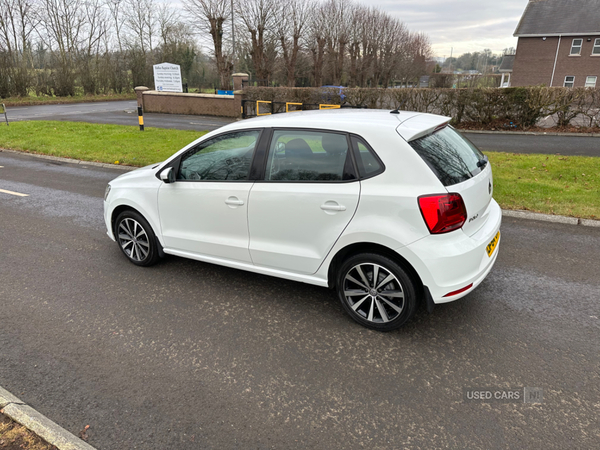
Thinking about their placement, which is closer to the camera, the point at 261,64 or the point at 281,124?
the point at 281,124

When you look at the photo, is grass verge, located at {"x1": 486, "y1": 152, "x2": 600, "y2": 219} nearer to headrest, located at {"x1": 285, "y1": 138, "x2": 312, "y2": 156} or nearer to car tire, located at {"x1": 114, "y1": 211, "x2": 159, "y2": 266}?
headrest, located at {"x1": 285, "y1": 138, "x2": 312, "y2": 156}

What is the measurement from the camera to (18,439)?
2.34 metres

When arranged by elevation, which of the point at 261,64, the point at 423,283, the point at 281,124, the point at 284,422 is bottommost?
the point at 284,422

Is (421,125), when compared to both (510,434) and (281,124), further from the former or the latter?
(510,434)

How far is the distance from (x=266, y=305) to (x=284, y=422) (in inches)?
55.5

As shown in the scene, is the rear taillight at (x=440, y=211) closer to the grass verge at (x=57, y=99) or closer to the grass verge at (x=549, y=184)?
the grass verge at (x=549, y=184)

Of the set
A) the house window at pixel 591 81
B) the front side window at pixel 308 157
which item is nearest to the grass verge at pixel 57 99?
the front side window at pixel 308 157

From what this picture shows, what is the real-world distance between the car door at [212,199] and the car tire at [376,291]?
0.99 m

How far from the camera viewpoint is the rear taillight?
2965 millimetres

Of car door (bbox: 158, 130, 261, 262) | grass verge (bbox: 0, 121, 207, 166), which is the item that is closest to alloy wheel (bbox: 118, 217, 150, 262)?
A: car door (bbox: 158, 130, 261, 262)

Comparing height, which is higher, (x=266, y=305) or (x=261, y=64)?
(x=261, y=64)

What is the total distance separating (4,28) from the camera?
35906 mm

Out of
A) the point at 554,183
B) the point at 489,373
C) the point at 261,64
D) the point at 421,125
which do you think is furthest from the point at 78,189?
the point at 261,64

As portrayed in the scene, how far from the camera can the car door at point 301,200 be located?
10.7ft
